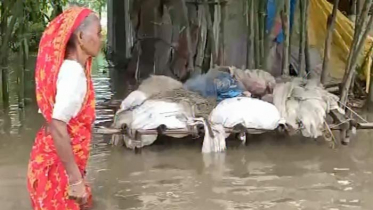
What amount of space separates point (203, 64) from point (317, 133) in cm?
300

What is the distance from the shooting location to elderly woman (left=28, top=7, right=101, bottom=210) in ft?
9.32

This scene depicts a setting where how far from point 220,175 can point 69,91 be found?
2.39m

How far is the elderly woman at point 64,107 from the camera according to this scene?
2.84 m

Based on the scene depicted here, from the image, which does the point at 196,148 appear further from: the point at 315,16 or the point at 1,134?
the point at 315,16

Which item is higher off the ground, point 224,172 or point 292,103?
point 292,103

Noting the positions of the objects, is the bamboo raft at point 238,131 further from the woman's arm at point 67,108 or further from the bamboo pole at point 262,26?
the woman's arm at point 67,108

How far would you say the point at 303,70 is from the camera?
8672 millimetres

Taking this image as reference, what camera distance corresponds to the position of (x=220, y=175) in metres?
5.02

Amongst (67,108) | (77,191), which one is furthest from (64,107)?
(77,191)

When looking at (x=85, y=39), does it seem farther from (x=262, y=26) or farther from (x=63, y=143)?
(x=262, y=26)

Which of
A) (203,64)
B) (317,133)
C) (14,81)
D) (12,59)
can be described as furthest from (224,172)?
(12,59)

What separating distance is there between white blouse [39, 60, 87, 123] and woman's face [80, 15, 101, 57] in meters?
0.13

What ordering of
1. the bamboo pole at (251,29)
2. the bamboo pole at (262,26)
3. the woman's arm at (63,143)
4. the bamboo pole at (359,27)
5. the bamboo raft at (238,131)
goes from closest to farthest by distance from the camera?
the woman's arm at (63,143) < the bamboo raft at (238,131) < the bamboo pole at (359,27) < the bamboo pole at (251,29) < the bamboo pole at (262,26)

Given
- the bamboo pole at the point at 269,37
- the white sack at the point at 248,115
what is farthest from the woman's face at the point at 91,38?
the bamboo pole at the point at 269,37
